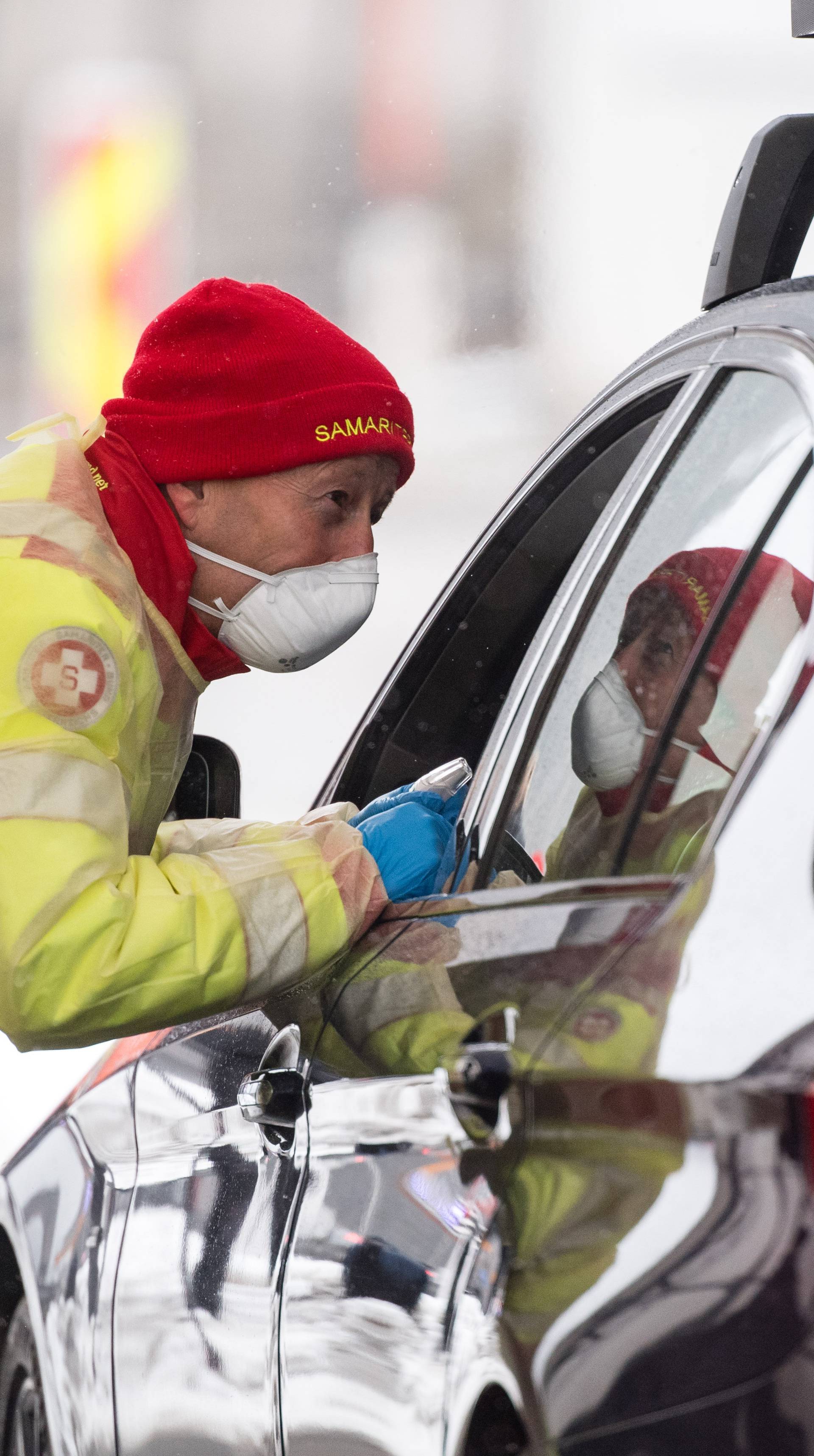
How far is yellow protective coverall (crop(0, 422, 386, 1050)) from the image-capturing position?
1.33 m

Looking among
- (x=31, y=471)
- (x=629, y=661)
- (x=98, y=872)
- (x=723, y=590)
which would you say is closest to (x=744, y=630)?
(x=723, y=590)

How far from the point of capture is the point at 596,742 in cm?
128

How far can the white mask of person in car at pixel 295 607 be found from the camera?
172 cm

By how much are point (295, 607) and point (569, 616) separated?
40cm

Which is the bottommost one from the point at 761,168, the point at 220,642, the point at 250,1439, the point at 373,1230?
the point at 250,1439

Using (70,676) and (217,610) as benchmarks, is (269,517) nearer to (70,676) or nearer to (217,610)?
(217,610)

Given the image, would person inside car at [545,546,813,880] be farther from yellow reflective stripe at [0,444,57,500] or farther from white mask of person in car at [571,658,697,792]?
yellow reflective stripe at [0,444,57,500]

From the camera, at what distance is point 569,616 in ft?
4.77

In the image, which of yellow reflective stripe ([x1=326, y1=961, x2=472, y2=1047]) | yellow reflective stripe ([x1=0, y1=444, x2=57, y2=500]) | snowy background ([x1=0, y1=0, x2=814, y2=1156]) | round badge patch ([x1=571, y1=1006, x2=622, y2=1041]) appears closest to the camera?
round badge patch ([x1=571, y1=1006, x2=622, y2=1041])

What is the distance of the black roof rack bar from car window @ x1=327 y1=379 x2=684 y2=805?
668mm

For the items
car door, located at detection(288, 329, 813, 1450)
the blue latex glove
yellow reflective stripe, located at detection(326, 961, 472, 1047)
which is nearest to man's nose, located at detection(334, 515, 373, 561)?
car door, located at detection(288, 329, 813, 1450)

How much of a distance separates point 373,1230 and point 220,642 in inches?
32.5

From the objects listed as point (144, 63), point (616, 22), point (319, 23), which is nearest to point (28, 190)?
point (144, 63)

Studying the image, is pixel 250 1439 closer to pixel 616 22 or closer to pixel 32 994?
pixel 32 994
